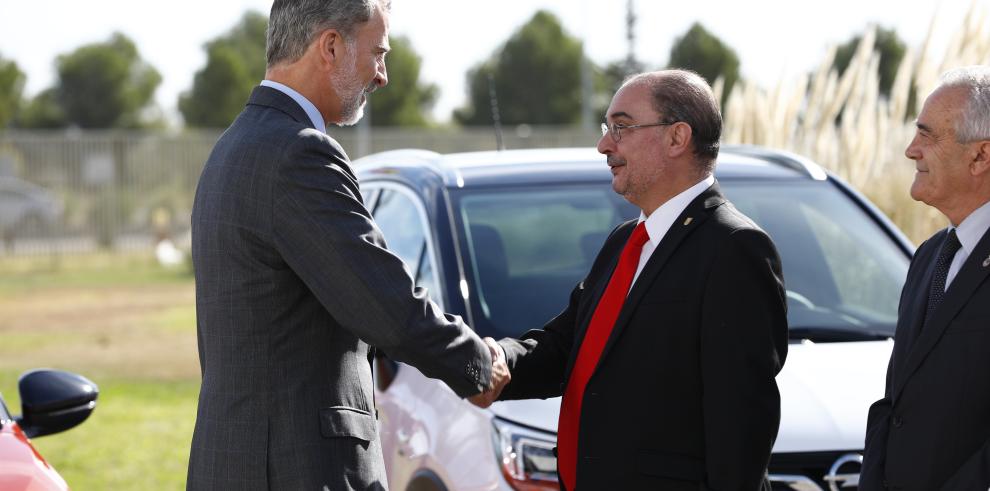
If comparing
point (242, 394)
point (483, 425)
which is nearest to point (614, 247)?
point (483, 425)

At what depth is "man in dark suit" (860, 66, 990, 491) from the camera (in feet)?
9.05

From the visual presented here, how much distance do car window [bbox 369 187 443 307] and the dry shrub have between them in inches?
124

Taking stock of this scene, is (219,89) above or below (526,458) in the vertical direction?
below

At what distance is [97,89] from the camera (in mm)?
46812

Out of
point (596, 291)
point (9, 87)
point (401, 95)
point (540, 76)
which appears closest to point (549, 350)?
point (596, 291)

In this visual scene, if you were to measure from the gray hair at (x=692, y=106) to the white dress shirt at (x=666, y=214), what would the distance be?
0.06 meters

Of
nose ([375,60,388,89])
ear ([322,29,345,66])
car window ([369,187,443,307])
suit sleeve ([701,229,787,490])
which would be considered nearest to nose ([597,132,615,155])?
Result: suit sleeve ([701,229,787,490])

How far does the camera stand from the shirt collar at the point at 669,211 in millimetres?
3070

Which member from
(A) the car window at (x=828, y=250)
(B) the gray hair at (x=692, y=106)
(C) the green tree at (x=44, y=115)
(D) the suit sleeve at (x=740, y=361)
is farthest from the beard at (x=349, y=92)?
(C) the green tree at (x=44, y=115)

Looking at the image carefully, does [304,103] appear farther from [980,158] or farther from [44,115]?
[44,115]

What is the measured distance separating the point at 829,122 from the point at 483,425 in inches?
212

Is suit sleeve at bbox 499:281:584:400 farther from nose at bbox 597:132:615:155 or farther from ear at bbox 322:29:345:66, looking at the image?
ear at bbox 322:29:345:66

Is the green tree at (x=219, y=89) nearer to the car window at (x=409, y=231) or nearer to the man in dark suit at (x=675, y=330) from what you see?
the car window at (x=409, y=231)

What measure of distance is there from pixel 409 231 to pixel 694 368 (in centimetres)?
213
